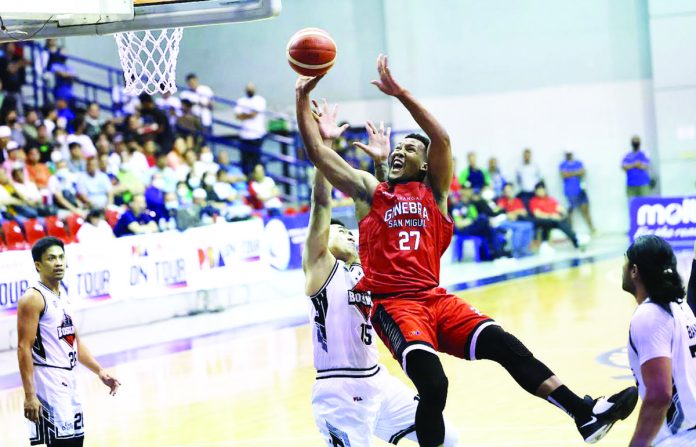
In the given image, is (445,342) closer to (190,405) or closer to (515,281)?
(190,405)

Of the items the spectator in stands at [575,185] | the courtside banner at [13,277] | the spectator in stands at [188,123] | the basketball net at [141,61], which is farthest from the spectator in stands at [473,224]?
Answer: the basketball net at [141,61]

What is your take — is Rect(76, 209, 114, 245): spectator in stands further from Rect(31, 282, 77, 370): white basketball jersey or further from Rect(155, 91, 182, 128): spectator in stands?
Rect(31, 282, 77, 370): white basketball jersey

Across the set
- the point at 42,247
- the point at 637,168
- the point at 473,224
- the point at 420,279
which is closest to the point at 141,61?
the point at 42,247

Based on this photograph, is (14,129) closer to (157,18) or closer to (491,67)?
(157,18)

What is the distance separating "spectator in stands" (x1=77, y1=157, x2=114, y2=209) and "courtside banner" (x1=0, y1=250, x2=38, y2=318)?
3.25 meters

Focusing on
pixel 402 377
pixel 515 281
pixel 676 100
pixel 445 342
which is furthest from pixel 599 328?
pixel 676 100

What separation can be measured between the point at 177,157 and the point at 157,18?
1114 cm

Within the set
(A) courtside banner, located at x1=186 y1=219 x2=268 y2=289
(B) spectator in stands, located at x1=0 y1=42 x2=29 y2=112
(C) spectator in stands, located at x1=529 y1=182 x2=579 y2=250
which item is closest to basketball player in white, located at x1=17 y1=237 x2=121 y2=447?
(A) courtside banner, located at x1=186 y1=219 x2=268 y2=289

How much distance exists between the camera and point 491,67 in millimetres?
24969

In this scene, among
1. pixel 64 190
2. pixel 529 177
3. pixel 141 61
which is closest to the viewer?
pixel 141 61

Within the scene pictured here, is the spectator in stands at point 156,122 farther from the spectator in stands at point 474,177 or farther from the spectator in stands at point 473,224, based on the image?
the spectator in stands at point 474,177

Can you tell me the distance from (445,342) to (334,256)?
98cm

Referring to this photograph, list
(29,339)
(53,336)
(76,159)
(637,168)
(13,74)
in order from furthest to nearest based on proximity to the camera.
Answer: (637,168) < (13,74) < (76,159) < (53,336) < (29,339)

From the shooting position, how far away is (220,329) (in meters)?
14.3
